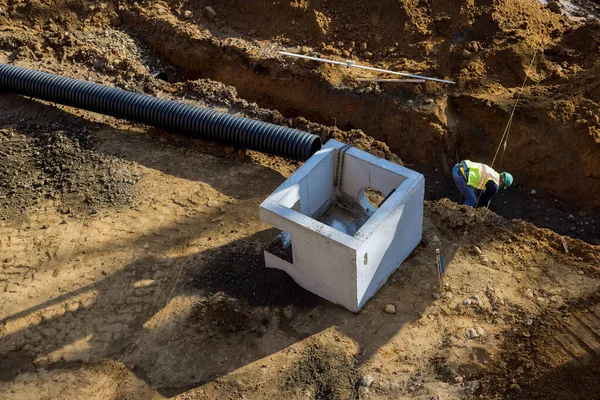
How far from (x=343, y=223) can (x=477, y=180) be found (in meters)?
2.34

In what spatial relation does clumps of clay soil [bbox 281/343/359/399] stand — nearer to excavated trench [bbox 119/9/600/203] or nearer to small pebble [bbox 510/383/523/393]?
small pebble [bbox 510/383/523/393]

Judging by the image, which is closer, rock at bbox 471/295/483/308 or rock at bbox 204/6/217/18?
rock at bbox 471/295/483/308

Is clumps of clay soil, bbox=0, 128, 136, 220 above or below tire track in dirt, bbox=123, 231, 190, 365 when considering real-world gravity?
above

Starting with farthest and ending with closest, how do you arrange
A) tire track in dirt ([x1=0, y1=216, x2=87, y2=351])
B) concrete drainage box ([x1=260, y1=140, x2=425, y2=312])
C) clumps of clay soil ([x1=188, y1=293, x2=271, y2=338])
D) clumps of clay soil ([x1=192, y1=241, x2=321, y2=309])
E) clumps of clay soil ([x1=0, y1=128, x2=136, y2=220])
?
clumps of clay soil ([x1=0, y1=128, x2=136, y2=220]) → clumps of clay soil ([x1=192, y1=241, x2=321, y2=309]) → tire track in dirt ([x1=0, y1=216, x2=87, y2=351]) → clumps of clay soil ([x1=188, y1=293, x2=271, y2=338]) → concrete drainage box ([x1=260, y1=140, x2=425, y2=312])

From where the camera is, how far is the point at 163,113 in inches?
364

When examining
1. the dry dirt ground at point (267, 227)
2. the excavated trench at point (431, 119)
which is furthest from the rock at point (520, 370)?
the excavated trench at point (431, 119)

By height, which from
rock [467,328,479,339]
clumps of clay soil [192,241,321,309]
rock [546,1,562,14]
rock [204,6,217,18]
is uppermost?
rock [546,1,562,14]

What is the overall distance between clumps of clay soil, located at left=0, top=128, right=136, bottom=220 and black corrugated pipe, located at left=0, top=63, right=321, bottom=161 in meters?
0.85

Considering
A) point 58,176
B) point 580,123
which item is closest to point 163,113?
point 58,176

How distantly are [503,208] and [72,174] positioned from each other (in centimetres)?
698

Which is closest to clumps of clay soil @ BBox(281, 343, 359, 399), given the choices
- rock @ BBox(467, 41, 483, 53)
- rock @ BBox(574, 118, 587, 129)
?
rock @ BBox(574, 118, 587, 129)

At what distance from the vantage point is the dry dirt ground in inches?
240

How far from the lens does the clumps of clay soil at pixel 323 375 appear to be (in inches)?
232

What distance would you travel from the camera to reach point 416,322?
6500 mm
